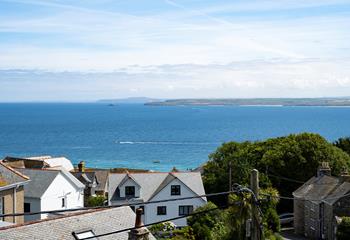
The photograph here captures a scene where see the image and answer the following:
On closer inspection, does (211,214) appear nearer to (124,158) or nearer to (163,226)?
(163,226)

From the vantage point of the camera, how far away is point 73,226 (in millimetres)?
22266

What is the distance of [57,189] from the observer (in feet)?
162

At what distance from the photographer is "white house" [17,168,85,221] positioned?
47219 mm

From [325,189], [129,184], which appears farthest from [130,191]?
[325,189]

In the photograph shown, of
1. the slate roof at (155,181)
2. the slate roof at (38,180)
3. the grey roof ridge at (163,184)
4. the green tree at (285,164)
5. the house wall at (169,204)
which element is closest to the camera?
the slate roof at (38,180)

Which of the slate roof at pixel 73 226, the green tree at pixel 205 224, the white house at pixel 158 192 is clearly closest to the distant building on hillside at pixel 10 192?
the slate roof at pixel 73 226

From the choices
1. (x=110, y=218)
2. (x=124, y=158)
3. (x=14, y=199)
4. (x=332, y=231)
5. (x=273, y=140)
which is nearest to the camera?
(x=110, y=218)

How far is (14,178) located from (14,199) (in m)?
1.44

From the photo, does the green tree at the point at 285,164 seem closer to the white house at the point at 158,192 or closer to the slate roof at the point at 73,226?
the white house at the point at 158,192

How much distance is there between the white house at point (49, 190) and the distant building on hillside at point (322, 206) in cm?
2095

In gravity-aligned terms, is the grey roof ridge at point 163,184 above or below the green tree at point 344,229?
above

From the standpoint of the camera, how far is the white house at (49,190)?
4722cm

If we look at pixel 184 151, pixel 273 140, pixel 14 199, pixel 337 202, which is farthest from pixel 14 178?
pixel 184 151

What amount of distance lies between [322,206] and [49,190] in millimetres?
23385
